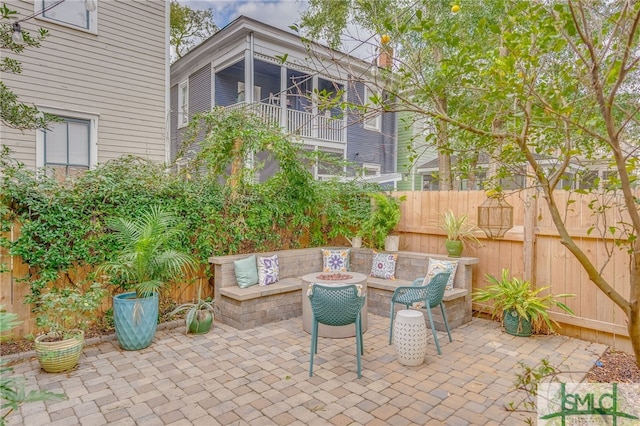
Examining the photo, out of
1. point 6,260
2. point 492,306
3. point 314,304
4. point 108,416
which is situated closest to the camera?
point 108,416

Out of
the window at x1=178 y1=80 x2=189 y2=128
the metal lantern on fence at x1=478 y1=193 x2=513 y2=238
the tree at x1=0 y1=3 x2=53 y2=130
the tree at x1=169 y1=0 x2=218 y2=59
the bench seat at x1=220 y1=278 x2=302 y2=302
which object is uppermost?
the tree at x1=169 y1=0 x2=218 y2=59

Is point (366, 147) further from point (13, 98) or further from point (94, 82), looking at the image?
point (13, 98)

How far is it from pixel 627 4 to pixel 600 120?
0.66 m

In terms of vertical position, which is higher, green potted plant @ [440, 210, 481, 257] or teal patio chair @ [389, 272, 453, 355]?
green potted plant @ [440, 210, 481, 257]

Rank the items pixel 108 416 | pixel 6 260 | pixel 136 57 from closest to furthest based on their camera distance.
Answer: pixel 108 416 → pixel 6 260 → pixel 136 57

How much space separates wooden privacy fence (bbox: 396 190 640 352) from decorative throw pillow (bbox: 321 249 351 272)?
1425 mm

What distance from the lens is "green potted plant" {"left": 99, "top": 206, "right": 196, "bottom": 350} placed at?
412 centimetres

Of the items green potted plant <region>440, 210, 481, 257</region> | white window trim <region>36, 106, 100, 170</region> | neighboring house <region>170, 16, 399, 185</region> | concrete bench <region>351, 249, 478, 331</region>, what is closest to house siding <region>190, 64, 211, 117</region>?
neighboring house <region>170, 16, 399, 185</region>

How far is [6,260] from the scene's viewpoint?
3990mm

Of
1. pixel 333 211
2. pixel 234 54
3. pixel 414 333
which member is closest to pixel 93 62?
pixel 234 54

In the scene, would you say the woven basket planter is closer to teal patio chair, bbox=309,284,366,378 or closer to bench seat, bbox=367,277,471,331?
teal patio chair, bbox=309,284,366,378

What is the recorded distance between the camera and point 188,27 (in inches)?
491

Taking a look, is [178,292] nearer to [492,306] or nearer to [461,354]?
[461,354]

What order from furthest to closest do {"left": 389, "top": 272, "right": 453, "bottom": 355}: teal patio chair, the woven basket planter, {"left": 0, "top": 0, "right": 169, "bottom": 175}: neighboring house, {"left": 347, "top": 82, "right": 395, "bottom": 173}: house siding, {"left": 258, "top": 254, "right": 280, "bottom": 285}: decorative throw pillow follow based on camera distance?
{"left": 347, "top": 82, "right": 395, "bottom": 173}: house siding → {"left": 0, "top": 0, "right": 169, "bottom": 175}: neighboring house → {"left": 258, "top": 254, "right": 280, "bottom": 285}: decorative throw pillow → {"left": 389, "top": 272, "right": 453, "bottom": 355}: teal patio chair → the woven basket planter
